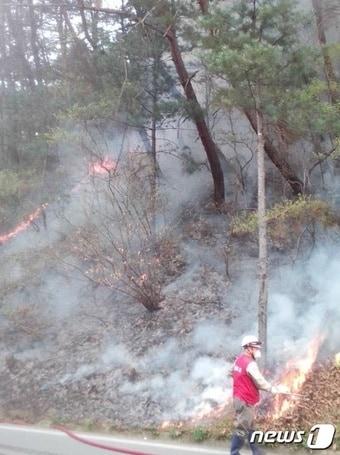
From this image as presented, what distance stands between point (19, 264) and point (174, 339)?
5821 millimetres

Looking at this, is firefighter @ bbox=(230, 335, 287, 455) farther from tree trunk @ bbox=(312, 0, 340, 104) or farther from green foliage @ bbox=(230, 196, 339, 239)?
tree trunk @ bbox=(312, 0, 340, 104)

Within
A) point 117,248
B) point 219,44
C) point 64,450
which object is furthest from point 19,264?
point 219,44

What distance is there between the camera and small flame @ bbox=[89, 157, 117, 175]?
15117 mm

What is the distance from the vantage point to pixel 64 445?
9.80 metres

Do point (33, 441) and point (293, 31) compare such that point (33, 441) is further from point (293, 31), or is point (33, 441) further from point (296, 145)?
point (296, 145)

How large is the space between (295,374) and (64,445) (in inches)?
185

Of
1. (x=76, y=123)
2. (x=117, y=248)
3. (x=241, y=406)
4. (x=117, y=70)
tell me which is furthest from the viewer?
(x=117, y=70)

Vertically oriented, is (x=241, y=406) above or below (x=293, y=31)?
below

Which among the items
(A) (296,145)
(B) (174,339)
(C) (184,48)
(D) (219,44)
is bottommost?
(B) (174,339)

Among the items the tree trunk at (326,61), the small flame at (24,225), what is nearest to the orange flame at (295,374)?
the tree trunk at (326,61)

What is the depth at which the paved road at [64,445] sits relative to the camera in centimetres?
900

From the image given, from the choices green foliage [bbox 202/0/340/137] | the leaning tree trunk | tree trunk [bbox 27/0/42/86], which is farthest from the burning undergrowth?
tree trunk [bbox 27/0/42/86]

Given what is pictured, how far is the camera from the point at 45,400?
12.5m

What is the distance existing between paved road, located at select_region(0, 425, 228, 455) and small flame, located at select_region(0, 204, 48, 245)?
717cm
